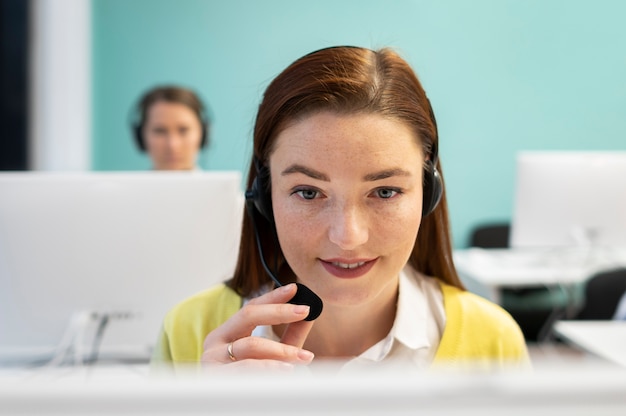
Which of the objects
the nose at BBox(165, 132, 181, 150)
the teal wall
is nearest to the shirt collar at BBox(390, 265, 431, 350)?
the nose at BBox(165, 132, 181, 150)

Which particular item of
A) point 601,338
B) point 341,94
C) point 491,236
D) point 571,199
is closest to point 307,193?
point 341,94

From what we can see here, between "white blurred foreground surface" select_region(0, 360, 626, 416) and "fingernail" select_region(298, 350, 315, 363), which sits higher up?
"white blurred foreground surface" select_region(0, 360, 626, 416)

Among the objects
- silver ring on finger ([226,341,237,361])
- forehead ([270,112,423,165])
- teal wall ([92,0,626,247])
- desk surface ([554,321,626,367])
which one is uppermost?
teal wall ([92,0,626,247])

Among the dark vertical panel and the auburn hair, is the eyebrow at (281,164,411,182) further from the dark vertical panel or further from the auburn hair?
the dark vertical panel

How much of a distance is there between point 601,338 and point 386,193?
3.46ft

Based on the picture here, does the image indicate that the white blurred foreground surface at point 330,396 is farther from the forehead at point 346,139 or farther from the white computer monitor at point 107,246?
the white computer monitor at point 107,246

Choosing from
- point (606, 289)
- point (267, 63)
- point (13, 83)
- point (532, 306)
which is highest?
point (267, 63)

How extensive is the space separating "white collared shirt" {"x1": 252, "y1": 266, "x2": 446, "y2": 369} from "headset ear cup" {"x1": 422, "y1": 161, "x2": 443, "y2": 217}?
0.16 meters

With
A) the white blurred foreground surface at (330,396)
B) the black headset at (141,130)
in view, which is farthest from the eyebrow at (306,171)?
the black headset at (141,130)

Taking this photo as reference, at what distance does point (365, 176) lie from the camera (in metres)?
0.80

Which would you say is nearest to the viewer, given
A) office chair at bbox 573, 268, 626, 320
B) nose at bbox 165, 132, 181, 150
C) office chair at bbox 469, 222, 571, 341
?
office chair at bbox 573, 268, 626, 320

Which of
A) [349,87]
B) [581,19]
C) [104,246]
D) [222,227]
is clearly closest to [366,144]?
[349,87]

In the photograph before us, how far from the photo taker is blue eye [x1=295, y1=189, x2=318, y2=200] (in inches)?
32.8

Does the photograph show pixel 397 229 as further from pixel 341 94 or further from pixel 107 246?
pixel 107 246
